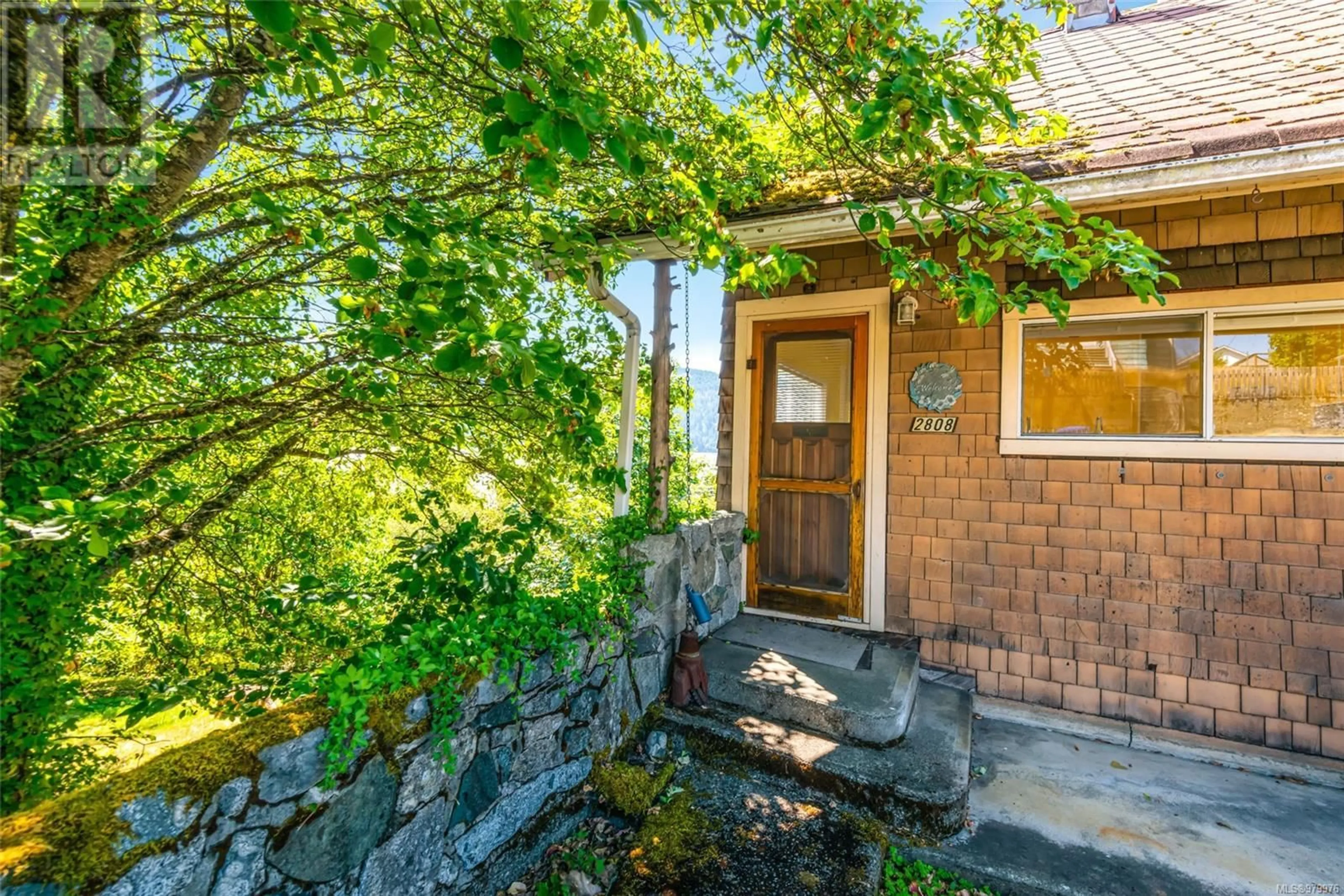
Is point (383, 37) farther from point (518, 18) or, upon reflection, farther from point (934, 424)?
point (934, 424)

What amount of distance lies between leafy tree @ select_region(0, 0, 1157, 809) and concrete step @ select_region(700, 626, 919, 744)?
135 cm

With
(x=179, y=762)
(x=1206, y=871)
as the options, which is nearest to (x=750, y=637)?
(x=1206, y=871)

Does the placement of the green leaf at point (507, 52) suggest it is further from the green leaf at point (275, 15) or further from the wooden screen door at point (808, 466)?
the wooden screen door at point (808, 466)

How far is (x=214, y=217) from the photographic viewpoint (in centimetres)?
239

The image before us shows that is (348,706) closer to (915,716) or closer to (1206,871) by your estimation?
(915,716)

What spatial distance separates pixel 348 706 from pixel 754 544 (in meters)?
2.90

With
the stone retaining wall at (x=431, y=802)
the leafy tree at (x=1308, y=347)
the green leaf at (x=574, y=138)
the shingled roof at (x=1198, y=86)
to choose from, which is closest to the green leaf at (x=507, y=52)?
the green leaf at (x=574, y=138)

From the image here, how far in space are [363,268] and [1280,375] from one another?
4.20m

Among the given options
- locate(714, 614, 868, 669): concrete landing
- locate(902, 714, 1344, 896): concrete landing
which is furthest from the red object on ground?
locate(902, 714, 1344, 896): concrete landing

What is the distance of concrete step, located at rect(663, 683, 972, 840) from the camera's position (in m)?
2.22

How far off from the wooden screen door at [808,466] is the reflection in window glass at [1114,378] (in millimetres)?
1007

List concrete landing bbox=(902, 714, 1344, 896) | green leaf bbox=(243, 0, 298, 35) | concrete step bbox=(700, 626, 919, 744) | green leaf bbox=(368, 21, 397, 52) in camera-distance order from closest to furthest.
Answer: green leaf bbox=(243, 0, 298, 35) < green leaf bbox=(368, 21, 397, 52) < concrete landing bbox=(902, 714, 1344, 896) < concrete step bbox=(700, 626, 919, 744)

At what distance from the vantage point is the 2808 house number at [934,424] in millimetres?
3498

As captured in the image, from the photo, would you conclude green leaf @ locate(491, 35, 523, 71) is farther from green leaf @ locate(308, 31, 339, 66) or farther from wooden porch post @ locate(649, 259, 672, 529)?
wooden porch post @ locate(649, 259, 672, 529)
